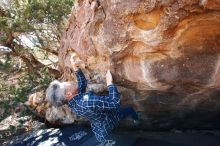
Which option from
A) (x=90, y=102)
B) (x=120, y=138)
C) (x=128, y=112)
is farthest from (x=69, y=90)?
(x=120, y=138)

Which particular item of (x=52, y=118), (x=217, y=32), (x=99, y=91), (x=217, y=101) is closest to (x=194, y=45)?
(x=217, y=32)

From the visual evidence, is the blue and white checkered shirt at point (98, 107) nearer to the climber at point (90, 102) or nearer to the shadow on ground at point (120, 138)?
the climber at point (90, 102)

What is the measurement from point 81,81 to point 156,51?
3.06ft

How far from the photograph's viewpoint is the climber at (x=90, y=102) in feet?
10.9

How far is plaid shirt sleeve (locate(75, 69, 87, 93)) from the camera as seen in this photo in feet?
12.0

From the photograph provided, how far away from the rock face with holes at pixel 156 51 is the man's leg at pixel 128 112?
0.07 meters

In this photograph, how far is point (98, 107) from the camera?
10.9ft

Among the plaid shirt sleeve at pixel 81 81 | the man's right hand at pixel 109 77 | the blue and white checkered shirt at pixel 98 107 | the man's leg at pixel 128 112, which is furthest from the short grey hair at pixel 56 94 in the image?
the man's leg at pixel 128 112

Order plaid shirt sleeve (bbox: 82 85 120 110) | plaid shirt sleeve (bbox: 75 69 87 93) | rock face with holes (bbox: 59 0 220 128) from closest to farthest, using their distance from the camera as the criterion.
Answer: rock face with holes (bbox: 59 0 220 128) → plaid shirt sleeve (bbox: 82 85 120 110) → plaid shirt sleeve (bbox: 75 69 87 93)

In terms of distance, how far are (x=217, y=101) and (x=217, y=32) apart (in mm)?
998

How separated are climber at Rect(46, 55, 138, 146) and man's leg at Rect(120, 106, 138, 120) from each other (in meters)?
0.01

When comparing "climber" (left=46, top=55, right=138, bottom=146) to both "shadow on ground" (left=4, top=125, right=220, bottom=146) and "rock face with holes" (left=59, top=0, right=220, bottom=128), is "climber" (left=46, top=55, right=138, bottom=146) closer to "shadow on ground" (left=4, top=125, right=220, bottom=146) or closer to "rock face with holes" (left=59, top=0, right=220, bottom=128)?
"rock face with holes" (left=59, top=0, right=220, bottom=128)

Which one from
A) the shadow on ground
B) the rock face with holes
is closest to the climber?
the rock face with holes

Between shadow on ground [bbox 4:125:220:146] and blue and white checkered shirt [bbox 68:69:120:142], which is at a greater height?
blue and white checkered shirt [bbox 68:69:120:142]
